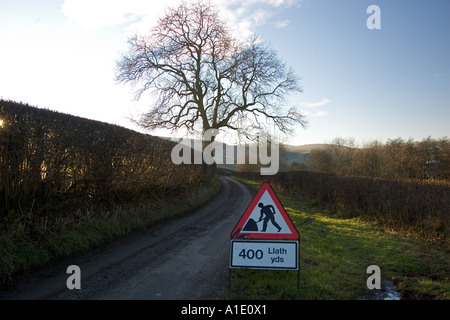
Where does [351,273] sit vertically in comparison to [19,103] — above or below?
below

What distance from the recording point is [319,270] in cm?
511

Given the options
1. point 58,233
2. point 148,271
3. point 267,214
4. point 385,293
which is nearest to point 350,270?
point 385,293

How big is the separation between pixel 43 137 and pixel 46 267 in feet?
8.89

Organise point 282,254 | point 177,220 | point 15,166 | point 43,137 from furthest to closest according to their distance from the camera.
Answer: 1. point 177,220
2. point 43,137
3. point 15,166
4. point 282,254

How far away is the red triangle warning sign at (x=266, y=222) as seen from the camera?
4.30 meters

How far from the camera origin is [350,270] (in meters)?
5.28

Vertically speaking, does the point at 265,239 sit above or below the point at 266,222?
below

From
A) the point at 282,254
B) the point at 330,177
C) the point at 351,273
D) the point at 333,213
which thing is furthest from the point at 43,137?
the point at 330,177

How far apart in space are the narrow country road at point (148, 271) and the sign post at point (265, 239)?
647mm

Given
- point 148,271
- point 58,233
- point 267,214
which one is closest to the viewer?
point 267,214

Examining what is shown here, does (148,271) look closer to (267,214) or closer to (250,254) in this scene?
(250,254)

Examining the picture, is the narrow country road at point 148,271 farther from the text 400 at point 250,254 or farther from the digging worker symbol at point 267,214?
the digging worker symbol at point 267,214

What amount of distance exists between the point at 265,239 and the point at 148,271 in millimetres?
2289
